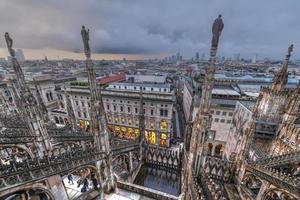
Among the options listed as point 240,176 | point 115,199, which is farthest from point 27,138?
point 240,176

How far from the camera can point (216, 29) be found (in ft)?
28.0

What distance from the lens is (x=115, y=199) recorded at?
14.0 metres

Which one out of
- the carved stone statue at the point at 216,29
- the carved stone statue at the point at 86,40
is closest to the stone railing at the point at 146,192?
the carved stone statue at the point at 86,40

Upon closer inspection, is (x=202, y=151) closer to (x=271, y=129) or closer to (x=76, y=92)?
(x=271, y=129)

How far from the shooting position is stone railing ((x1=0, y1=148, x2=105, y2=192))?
904 cm

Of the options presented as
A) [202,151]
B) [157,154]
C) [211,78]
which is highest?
[211,78]

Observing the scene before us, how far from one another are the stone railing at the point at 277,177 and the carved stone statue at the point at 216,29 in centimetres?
1245

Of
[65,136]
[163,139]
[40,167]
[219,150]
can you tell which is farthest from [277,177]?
[163,139]

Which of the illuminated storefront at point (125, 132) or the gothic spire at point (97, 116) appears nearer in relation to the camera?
the gothic spire at point (97, 116)

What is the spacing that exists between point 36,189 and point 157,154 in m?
14.8

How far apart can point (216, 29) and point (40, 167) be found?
15241mm

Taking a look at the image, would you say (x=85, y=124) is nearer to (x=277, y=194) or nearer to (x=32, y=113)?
(x=32, y=113)

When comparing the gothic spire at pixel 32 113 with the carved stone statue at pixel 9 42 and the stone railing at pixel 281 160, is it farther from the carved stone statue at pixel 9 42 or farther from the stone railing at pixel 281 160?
the stone railing at pixel 281 160

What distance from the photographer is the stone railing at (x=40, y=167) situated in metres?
9.04
